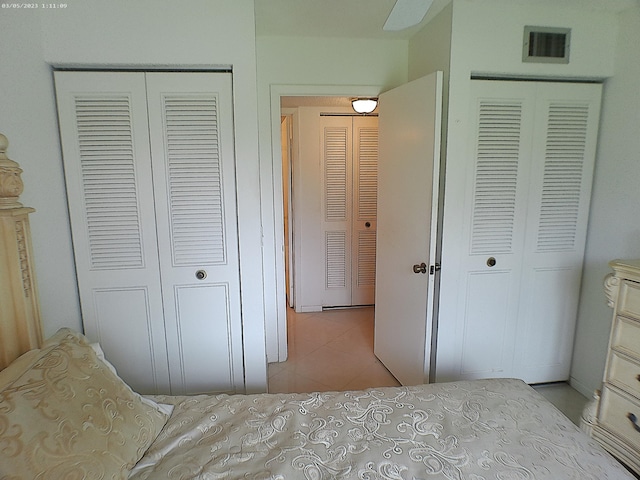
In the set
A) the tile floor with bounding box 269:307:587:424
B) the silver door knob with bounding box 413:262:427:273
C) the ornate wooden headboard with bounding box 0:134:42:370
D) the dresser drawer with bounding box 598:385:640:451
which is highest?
the ornate wooden headboard with bounding box 0:134:42:370

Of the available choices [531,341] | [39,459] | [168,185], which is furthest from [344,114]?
[39,459]

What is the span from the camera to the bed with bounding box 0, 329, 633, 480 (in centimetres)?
90

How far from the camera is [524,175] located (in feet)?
7.35

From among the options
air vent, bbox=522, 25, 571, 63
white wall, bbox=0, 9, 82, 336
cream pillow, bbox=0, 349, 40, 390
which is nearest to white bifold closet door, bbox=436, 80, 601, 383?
air vent, bbox=522, 25, 571, 63

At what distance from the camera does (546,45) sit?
83.2 inches

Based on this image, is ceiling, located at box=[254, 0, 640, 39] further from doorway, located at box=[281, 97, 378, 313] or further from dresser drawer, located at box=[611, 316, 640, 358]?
dresser drawer, located at box=[611, 316, 640, 358]

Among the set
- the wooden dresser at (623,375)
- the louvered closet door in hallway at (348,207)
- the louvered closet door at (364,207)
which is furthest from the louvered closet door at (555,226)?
the louvered closet door in hallway at (348,207)

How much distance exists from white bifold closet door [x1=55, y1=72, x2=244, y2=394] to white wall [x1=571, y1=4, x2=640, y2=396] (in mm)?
2263

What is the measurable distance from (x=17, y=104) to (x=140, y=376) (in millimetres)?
1509

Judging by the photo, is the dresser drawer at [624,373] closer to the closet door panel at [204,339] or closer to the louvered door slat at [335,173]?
the closet door panel at [204,339]

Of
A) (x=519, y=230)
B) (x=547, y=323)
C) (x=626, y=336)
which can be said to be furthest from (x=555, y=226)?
(x=626, y=336)

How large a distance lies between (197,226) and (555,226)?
7.37 ft

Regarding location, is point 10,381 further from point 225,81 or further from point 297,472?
point 225,81

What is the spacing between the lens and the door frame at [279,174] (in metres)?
2.55
